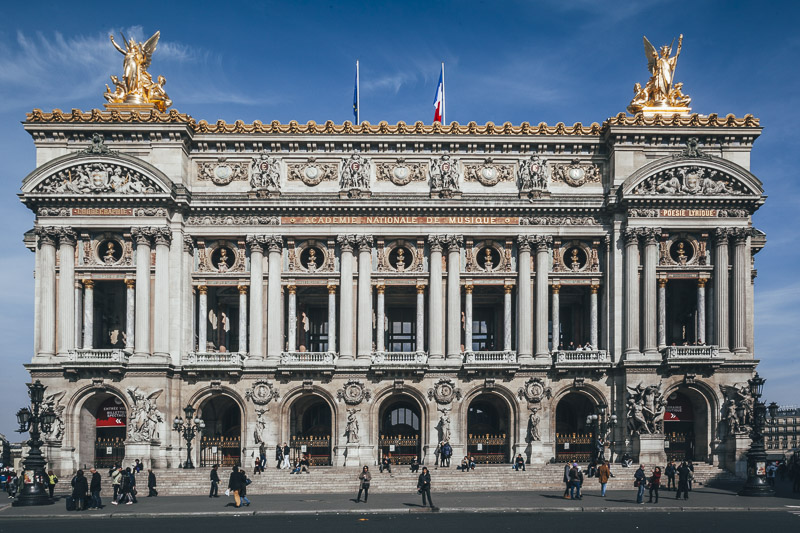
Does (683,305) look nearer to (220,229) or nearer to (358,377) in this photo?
(358,377)

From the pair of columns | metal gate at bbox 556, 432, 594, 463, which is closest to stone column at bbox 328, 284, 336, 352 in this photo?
metal gate at bbox 556, 432, 594, 463

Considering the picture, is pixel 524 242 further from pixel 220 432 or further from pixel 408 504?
pixel 220 432

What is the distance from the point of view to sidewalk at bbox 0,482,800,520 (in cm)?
4009

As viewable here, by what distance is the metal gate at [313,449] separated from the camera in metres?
59.1

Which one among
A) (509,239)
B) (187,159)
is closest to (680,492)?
(509,239)

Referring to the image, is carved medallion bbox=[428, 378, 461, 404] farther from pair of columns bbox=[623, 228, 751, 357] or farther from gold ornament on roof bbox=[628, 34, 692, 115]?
gold ornament on roof bbox=[628, 34, 692, 115]

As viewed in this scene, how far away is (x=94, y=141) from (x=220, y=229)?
32.1ft

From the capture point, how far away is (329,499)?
150ft

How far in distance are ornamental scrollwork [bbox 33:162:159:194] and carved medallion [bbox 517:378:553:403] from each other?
1059 inches

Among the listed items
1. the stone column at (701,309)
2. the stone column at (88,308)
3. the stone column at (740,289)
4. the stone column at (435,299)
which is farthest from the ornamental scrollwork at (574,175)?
the stone column at (88,308)

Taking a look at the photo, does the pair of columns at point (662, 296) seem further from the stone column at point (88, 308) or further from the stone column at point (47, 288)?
the stone column at point (47, 288)

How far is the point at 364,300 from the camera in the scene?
60.0 metres

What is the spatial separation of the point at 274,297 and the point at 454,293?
1185 cm

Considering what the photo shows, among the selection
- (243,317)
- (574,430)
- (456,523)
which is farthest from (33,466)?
(574,430)
